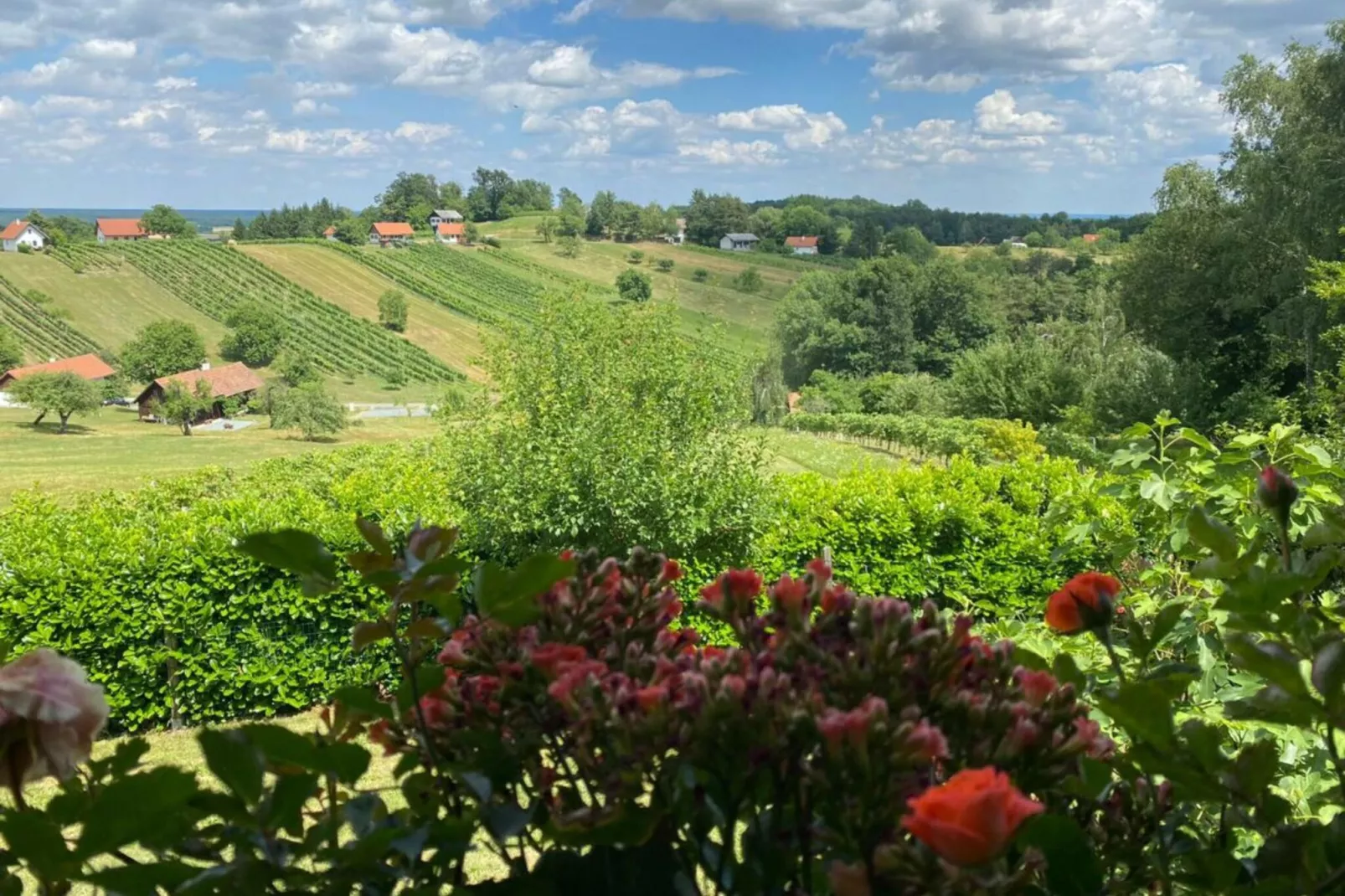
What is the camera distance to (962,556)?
26.6ft

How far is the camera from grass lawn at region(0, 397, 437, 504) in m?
31.9

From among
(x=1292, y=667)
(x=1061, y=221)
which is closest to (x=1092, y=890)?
(x=1292, y=667)

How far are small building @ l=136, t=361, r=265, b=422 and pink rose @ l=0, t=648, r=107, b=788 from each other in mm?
66321

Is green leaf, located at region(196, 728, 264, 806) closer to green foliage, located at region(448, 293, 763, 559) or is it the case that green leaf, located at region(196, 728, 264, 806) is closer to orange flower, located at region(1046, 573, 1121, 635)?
orange flower, located at region(1046, 573, 1121, 635)

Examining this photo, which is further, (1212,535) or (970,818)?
(1212,535)

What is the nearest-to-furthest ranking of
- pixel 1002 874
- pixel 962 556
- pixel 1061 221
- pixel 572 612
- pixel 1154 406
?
1. pixel 1002 874
2. pixel 572 612
3. pixel 962 556
4. pixel 1154 406
5. pixel 1061 221

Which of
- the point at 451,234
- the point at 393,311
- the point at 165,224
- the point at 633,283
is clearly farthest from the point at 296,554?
the point at 165,224

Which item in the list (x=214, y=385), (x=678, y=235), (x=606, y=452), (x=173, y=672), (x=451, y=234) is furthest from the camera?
(x=678, y=235)

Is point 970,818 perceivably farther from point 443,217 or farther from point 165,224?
point 443,217

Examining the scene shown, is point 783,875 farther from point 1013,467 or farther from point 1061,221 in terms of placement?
point 1061,221

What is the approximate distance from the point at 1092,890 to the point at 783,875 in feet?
0.69

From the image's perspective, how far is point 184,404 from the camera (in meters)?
59.4

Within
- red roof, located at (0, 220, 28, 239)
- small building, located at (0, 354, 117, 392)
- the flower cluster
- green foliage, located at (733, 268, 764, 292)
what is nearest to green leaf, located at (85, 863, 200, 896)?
the flower cluster

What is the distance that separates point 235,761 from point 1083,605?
2.34ft
